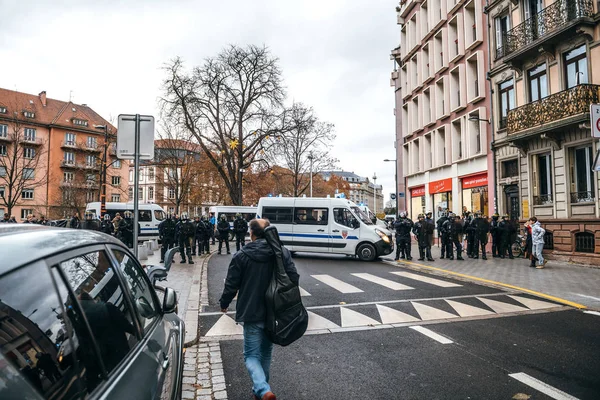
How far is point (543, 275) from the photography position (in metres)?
12.0

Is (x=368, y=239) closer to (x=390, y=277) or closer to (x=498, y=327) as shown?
(x=390, y=277)

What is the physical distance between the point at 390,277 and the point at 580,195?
9685 millimetres

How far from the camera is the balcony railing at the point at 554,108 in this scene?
15016mm

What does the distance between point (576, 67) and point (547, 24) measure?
2286 millimetres

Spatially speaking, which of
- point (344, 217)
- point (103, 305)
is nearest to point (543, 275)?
point (344, 217)

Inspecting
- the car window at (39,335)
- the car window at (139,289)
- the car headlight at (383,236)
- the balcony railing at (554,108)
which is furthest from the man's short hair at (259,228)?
the balcony railing at (554,108)

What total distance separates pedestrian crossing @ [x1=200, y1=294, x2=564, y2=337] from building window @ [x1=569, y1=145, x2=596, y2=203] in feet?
31.6

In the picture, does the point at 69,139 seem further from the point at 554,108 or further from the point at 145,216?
the point at 554,108

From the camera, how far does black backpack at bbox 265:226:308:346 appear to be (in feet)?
11.6

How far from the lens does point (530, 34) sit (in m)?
18.1

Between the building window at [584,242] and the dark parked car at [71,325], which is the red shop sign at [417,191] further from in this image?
the dark parked car at [71,325]

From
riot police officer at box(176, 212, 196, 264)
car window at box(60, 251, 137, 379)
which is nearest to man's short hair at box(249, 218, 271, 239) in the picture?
car window at box(60, 251, 137, 379)

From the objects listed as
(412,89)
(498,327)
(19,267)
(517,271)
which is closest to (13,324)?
(19,267)

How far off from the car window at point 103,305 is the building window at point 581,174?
58.0 feet
